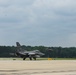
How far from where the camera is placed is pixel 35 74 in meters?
38.5

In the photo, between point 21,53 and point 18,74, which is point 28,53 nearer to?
point 21,53

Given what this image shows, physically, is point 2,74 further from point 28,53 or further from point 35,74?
point 28,53

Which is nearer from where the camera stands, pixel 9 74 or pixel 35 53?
pixel 9 74

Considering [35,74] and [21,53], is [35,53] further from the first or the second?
[35,74]

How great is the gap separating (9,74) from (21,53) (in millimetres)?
76331

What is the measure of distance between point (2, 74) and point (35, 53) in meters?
76.4

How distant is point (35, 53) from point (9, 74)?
76.1 meters

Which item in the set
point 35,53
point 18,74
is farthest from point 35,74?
point 35,53

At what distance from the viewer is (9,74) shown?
126ft

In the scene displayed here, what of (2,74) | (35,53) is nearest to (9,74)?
(2,74)

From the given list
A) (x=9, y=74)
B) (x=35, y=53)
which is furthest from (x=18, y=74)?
(x=35, y=53)

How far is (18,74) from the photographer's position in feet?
126

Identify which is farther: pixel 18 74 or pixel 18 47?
pixel 18 47

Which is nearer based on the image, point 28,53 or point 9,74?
point 9,74
